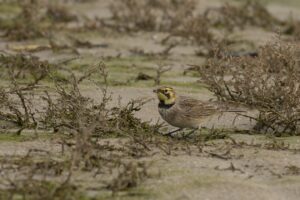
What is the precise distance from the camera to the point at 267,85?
23.5 ft

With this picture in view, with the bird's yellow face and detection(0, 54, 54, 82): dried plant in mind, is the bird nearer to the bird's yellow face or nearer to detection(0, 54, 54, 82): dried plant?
the bird's yellow face

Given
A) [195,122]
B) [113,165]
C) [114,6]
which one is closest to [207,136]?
[195,122]

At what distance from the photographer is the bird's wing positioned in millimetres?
6551

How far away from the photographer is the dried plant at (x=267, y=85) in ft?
22.0

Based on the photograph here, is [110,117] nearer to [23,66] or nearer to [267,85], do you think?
[267,85]

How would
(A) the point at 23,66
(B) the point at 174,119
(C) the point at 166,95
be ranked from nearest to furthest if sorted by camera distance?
(B) the point at 174,119, (C) the point at 166,95, (A) the point at 23,66

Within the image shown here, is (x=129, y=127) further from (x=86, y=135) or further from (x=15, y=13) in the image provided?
(x=15, y=13)

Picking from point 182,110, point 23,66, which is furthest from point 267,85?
point 23,66

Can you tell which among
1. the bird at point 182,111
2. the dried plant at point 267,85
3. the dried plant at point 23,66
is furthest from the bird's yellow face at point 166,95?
the dried plant at point 23,66

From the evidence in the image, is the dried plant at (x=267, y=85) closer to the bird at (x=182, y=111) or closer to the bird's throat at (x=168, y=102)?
the bird at (x=182, y=111)

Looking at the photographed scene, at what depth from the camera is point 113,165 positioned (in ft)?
17.4

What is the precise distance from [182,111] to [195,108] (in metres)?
0.11

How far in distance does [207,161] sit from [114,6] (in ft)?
23.0

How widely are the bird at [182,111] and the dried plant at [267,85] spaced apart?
416 mm
